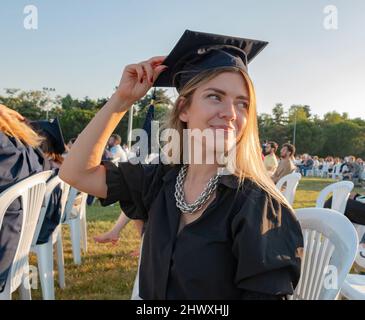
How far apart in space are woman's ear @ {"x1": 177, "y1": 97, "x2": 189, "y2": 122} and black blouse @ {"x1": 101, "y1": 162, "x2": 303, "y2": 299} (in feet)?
1.15

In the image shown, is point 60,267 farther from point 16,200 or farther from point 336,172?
point 336,172

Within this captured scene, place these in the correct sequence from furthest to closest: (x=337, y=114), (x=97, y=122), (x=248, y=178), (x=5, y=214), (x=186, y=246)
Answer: (x=337, y=114) < (x=5, y=214) < (x=97, y=122) < (x=248, y=178) < (x=186, y=246)

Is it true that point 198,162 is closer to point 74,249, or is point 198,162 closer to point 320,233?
point 320,233

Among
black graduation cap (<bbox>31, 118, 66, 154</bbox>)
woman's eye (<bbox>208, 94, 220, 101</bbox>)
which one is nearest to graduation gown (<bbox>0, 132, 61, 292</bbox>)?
black graduation cap (<bbox>31, 118, 66, 154</bbox>)

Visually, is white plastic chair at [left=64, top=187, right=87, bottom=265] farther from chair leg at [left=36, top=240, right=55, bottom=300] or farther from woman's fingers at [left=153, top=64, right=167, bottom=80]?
woman's fingers at [left=153, top=64, right=167, bottom=80]

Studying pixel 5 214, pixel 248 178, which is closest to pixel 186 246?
pixel 248 178

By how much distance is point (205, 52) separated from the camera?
154cm

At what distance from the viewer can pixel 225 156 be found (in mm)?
1459

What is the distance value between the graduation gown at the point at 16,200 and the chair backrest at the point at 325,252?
1.66m

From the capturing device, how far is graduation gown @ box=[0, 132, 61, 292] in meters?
2.20

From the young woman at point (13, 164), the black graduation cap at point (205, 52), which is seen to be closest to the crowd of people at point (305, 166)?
the young woman at point (13, 164)

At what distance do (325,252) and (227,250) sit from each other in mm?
640
